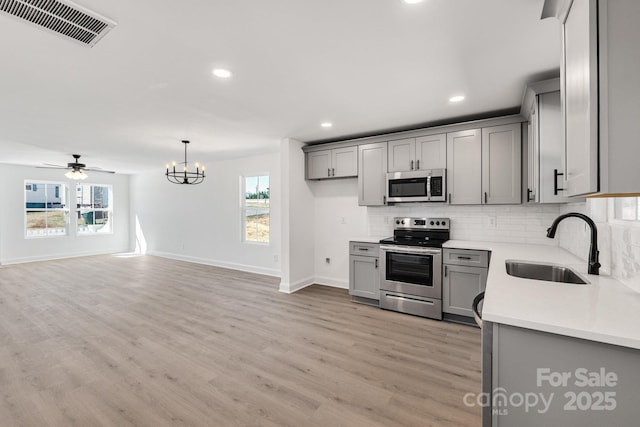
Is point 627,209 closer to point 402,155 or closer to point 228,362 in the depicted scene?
point 402,155

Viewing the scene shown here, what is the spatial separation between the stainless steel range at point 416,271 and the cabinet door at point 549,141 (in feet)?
4.24

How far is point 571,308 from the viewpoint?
46.1 inches

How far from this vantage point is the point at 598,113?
3.01 feet

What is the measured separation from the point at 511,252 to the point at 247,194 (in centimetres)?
498

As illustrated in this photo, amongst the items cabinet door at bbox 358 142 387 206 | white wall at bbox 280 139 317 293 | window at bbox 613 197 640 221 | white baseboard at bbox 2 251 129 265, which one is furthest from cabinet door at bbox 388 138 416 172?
white baseboard at bbox 2 251 129 265

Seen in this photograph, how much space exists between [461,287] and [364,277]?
125 centimetres

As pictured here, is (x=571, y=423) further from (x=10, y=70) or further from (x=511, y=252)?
(x=10, y=70)

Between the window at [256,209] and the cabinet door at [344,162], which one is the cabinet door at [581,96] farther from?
the window at [256,209]

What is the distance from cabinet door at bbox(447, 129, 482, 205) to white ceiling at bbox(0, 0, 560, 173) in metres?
0.30

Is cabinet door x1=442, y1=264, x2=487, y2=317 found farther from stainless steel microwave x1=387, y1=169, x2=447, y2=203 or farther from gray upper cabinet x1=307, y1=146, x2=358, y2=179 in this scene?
gray upper cabinet x1=307, y1=146, x2=358, y2=179

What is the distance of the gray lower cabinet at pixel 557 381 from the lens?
37.1 inches

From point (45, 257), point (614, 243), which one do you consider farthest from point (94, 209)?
point (614, 243)

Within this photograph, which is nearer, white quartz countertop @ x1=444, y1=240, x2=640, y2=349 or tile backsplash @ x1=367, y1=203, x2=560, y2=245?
white quartz countertop @ x1=444, y1=240, x2=640, y2=349

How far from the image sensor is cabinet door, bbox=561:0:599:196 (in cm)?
93
